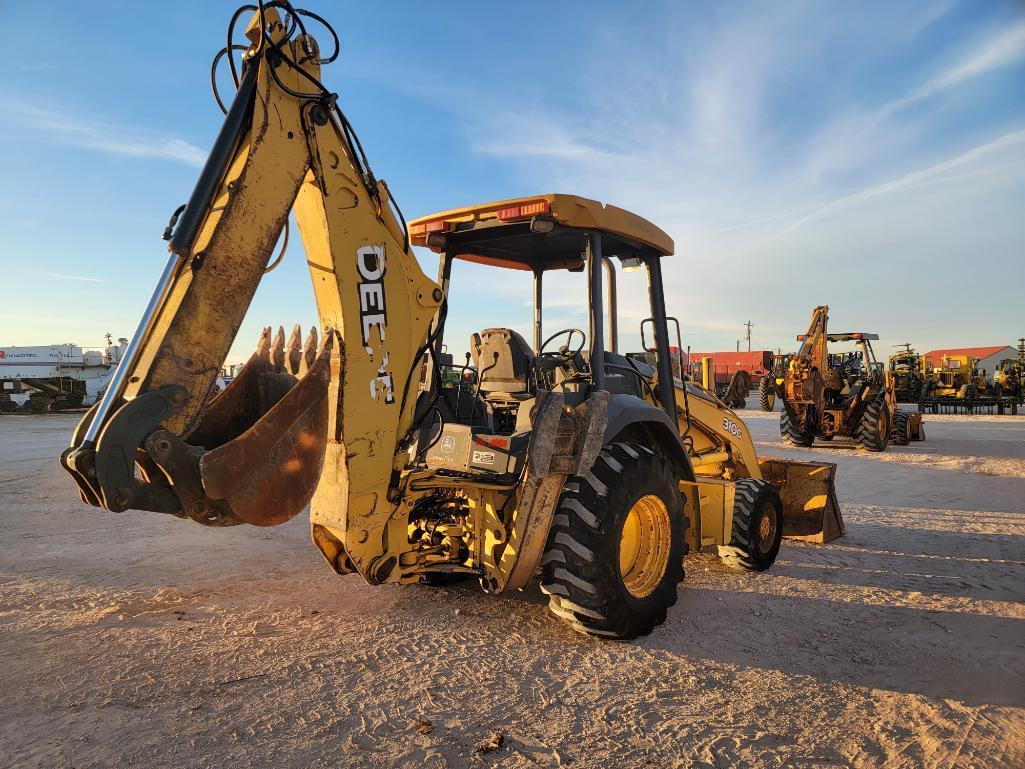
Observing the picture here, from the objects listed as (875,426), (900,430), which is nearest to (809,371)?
(875,426)

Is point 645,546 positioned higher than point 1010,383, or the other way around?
point 1010,383

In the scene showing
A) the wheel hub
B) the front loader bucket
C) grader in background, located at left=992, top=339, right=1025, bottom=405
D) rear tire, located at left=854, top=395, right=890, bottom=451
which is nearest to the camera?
the wheel hub

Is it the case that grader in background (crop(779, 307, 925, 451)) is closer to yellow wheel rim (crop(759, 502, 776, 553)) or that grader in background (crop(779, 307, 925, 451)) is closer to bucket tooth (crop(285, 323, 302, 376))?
yellow wheel rim (crop(759, 502, 776, 553))

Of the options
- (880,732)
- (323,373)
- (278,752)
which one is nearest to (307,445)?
(323,373)

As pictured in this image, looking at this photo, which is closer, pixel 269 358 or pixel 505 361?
pixel 269 358

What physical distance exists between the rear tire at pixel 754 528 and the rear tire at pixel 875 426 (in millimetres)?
10907

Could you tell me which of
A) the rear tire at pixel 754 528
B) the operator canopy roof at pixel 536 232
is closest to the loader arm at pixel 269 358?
the operator canopy roof at pixel 536 232

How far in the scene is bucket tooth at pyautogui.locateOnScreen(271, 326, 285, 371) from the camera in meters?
4.00

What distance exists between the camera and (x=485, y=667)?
3.61 m

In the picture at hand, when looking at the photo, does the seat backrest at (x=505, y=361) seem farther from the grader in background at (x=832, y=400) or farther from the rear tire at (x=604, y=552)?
the grader in background at (x=832, y=400)

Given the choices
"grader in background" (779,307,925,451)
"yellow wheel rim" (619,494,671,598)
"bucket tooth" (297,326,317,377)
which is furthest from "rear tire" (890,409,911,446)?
"bucket tooth" (297,326,317,377)

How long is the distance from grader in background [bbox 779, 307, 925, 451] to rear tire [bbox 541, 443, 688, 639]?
12810 millimetres

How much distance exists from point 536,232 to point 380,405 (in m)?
1.50

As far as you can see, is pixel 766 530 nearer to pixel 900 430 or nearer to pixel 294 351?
pixel 294 351
